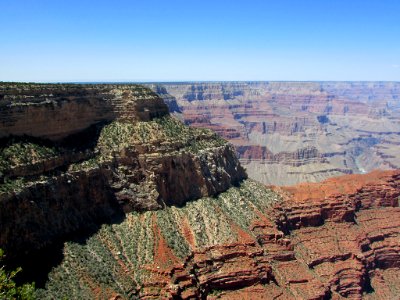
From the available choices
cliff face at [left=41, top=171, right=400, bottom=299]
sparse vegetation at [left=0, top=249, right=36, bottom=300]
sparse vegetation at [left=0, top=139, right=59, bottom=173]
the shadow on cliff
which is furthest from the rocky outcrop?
sparse vegetation at [left=0, top=249, right=36, bottom=300]

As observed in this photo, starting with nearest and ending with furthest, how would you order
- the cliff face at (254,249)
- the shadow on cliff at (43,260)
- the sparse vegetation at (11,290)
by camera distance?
the sparse vegetation at (11,290), the shadow on cliff at (43,260), the cliff face at (254,249)

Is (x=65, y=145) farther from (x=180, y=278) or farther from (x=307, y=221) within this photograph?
(x=307, y=221)

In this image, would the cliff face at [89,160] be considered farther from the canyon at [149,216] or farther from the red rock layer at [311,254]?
the red rock layer at [311,254]

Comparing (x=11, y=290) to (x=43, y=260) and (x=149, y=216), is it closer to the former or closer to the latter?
(x=43, y=260)

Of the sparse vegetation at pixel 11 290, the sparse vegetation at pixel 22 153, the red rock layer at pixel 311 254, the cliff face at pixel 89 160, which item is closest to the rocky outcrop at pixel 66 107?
the cliff face at pixel 89 160

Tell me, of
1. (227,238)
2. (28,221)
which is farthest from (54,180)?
(227,238)

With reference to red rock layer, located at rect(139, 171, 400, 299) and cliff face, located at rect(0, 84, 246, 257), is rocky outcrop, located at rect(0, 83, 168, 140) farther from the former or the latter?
red rock layer, located at rect(139, 171, 400, 299)
